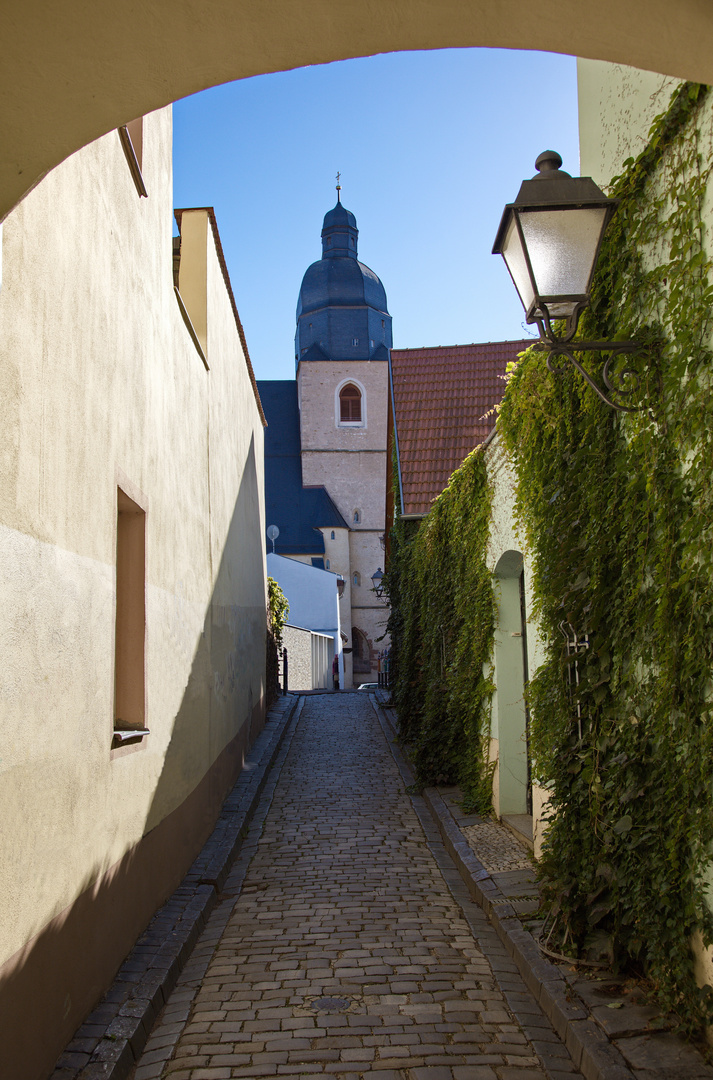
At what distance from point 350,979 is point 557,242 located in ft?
12.5

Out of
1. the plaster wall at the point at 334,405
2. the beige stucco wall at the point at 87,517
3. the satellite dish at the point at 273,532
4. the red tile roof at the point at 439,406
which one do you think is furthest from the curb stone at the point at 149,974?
the plaster wall at the point at 334,405

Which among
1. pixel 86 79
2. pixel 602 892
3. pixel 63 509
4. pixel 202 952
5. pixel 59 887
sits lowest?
pixel 202 952

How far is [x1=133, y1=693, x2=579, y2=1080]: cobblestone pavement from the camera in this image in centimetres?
392

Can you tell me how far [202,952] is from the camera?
17.9 ft

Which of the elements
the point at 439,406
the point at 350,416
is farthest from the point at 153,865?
the point at 350,416

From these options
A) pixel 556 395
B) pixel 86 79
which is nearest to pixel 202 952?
pixel 556 395

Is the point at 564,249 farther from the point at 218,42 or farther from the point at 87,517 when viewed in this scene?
the point at 87,517

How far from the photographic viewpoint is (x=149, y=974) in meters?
4.76

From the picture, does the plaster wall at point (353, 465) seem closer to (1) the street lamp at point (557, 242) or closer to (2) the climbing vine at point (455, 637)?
(2) the climbing vine at point (455, 637)

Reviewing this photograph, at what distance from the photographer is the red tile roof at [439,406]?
14867mm

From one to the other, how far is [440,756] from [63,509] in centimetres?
713

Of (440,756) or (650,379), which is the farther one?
(440,756)

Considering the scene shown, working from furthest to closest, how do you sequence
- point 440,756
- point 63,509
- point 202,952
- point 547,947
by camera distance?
point 440,756, point 202,952, point 547,947, point 63,509

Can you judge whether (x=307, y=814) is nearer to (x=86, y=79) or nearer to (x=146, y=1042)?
(x=146, y=1042)
